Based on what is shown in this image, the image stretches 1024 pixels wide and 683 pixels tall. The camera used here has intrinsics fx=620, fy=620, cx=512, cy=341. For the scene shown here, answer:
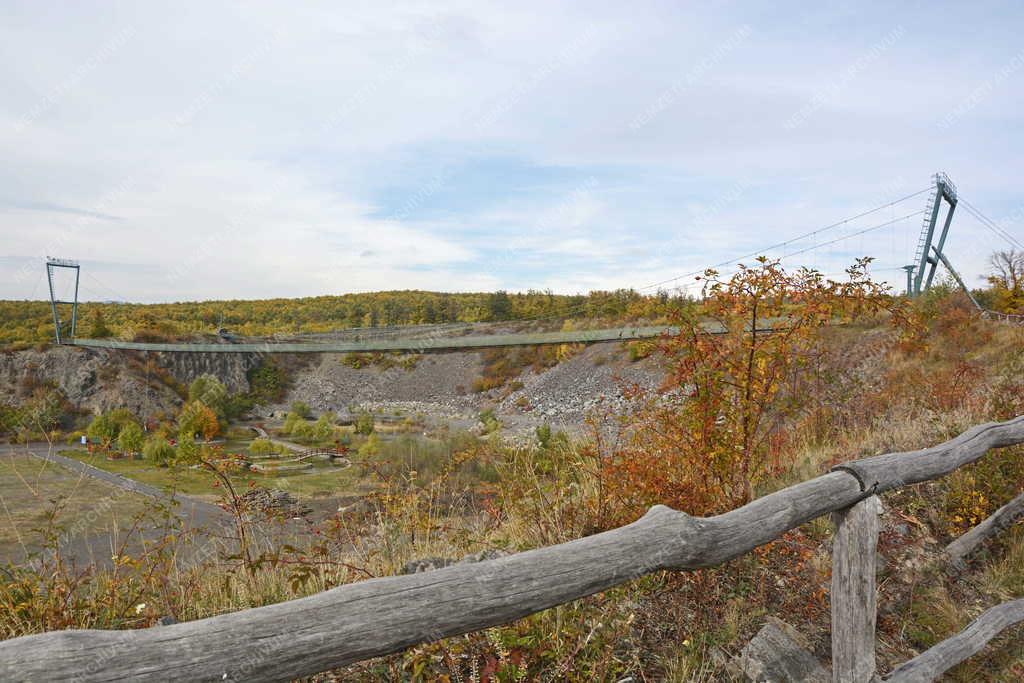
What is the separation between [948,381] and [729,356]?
6287 mm

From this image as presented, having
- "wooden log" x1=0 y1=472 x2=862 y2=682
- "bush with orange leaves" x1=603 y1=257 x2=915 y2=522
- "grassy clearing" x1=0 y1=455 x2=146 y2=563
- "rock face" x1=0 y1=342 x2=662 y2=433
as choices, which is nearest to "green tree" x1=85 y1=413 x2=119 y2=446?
"grassy clearing" x1=0 y1=455 x2=146 y2=563

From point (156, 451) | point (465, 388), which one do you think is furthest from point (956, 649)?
point (465, 388)

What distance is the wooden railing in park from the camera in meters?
1.20

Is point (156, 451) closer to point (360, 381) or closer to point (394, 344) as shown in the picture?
point (360, 381)

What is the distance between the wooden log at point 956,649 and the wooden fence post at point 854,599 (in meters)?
0.32

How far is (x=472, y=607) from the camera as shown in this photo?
5.24ft

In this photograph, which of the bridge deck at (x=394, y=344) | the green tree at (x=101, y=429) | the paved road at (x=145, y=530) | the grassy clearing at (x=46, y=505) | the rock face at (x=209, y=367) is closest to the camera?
the paved road at (x=145, y=530)

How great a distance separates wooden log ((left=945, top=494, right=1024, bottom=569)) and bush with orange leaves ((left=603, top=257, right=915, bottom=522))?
157cm

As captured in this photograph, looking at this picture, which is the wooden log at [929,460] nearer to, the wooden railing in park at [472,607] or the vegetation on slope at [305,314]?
the wooden railing in park at [472,607]

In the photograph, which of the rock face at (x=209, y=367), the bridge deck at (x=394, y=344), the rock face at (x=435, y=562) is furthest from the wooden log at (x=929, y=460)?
the rock face at (x=209, y=367)

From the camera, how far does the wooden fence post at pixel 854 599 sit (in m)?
2.54

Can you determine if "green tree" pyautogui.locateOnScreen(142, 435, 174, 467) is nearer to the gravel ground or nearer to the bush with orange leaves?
the gravel ground

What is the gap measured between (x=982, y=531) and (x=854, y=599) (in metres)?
3.02

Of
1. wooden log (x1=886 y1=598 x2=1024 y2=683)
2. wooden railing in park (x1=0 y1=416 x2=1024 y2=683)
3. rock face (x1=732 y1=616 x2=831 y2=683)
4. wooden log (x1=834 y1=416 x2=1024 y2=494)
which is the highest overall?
wooden log (x1=834 y1=416 x2=1024 y2=494)
